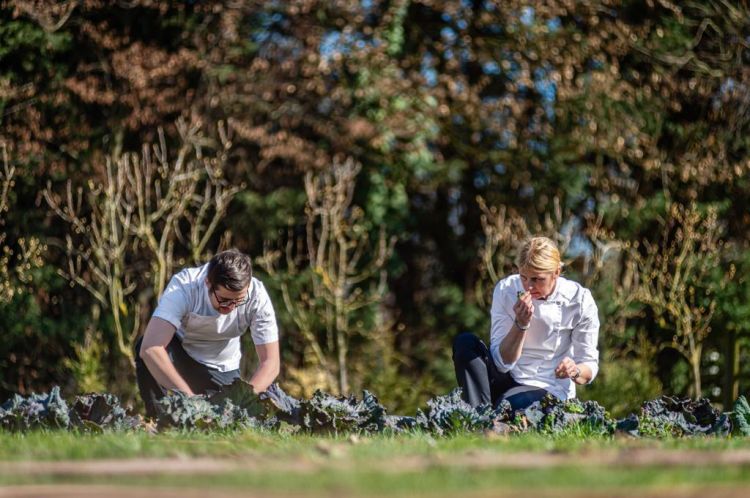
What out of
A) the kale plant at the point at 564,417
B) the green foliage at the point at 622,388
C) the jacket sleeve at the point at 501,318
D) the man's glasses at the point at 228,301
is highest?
the man's glasses at the point at 228,301

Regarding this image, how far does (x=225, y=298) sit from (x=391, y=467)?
2415 mm

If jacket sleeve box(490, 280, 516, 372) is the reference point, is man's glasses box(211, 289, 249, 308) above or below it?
above

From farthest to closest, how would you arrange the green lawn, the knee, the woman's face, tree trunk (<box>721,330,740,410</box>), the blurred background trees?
the blurred background trees → tree trunk (<box>721,330,740,410</box>) → the knee → the woman's face → the green lawn

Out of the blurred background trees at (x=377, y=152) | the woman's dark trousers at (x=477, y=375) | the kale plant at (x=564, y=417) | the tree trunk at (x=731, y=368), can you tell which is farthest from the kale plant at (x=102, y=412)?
the tree trunk at (x=731, y=368)

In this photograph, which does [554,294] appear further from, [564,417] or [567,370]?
[564,417]

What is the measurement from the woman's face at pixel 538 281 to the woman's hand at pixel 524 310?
0.12 m

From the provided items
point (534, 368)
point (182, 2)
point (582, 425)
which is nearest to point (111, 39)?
point (182, 2)

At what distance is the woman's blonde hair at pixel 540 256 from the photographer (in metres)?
5.56

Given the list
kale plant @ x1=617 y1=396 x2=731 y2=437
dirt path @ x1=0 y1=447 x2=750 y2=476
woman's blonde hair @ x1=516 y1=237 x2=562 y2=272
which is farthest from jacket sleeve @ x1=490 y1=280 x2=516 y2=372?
dirt path @ x1=0 y1=447 x2=750 y2=476

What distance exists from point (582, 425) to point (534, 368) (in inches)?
27.4

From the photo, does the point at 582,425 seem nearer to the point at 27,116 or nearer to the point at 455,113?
the point at 455,113

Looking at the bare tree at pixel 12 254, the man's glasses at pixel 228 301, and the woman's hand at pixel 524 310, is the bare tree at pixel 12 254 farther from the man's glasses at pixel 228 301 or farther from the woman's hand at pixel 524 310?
the woman's hand at pixel 524 310

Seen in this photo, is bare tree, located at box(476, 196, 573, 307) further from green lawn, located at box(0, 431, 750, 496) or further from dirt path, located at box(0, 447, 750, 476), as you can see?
dirt path, located at box(0, 447, 750, 476)

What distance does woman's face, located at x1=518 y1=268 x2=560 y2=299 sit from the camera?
5598 mm
